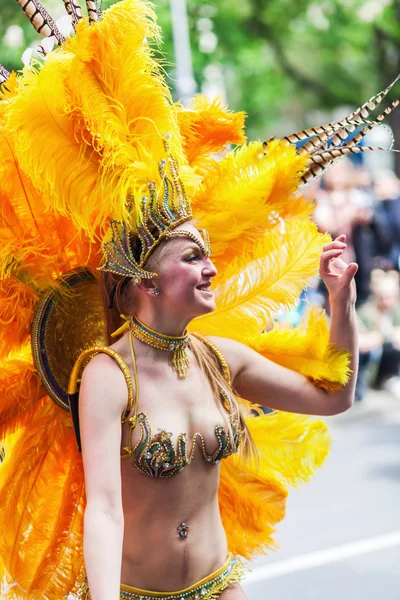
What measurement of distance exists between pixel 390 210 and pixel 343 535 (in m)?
4.80

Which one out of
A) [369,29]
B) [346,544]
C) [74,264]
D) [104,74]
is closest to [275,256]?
[74,264]

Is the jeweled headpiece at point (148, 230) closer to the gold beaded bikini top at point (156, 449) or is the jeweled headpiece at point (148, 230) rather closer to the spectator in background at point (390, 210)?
the gold beaded bikini top at point (156, 449)

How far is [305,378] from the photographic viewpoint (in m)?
3.10

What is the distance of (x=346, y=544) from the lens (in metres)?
5.57

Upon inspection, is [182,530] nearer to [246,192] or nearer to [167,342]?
[167,342]

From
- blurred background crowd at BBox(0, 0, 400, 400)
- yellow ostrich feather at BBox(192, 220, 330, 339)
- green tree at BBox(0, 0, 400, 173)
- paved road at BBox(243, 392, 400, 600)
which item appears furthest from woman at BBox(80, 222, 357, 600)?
green tree at BBox(0, 0, 400, 173)

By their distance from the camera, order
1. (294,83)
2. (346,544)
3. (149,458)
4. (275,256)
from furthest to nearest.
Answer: (294,83), (346,544), (275,256), (149,458)

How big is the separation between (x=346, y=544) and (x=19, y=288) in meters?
3.25

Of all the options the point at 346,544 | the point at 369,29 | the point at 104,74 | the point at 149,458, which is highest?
the point at 369,29

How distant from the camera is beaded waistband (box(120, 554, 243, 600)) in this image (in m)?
2.74

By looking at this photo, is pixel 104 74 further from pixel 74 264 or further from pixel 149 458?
pixel 149 458

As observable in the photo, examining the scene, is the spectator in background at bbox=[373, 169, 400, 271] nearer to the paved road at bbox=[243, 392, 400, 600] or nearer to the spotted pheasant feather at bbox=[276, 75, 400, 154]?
the paved road at bbox=[243, 392, 400, 600]

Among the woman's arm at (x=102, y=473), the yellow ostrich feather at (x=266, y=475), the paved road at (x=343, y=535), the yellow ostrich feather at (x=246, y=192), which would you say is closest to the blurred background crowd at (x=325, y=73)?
the paved road at (x=343, y=535)

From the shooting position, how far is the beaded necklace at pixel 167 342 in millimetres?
2744
